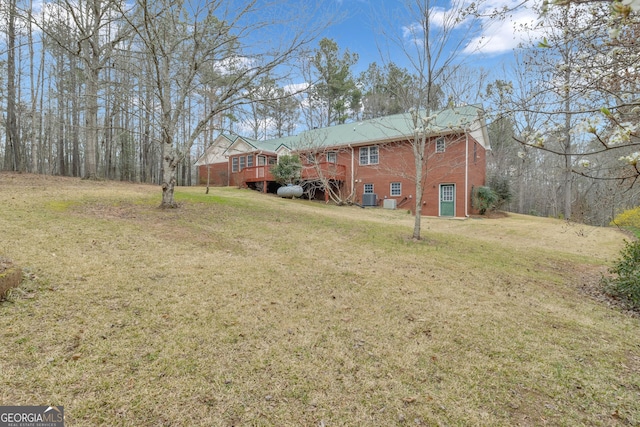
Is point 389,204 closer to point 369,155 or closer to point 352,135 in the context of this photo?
point 369,155

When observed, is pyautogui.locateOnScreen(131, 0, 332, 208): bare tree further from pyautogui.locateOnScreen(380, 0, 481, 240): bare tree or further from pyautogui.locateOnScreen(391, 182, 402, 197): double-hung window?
pyautogui.locateOnScreen(391, 182, 402, 197): double-hung window

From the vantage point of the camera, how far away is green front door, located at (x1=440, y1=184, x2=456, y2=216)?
1736 centimetres

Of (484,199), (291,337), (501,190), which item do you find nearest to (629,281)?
(291,337)

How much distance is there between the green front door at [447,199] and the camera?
17359mm

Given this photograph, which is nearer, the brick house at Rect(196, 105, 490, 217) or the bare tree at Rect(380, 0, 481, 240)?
the bare tree at Rect(380, 0, 481, 240)

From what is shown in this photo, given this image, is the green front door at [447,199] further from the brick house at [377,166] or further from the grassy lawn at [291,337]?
the grassy lawn at [291,337]

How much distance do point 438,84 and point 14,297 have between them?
29.3 feet

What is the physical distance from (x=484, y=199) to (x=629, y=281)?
1327 centimetres

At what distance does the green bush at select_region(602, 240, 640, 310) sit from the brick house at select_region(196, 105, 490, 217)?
11068 mm

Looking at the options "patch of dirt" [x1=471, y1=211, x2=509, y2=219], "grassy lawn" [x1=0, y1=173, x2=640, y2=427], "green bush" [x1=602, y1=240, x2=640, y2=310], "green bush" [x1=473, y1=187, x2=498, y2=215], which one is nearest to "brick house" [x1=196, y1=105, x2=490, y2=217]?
"green bush" [x1=473, y1=187, x2=498, y2=215]

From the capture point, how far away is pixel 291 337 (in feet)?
10.3

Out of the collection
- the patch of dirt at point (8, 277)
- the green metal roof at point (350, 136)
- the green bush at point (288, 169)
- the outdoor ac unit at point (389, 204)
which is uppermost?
the green metal roof at point (350, 136)

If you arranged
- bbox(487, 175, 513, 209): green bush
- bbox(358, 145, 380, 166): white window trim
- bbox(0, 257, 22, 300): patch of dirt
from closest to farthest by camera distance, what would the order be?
bbox(0, 257, 22, 300): patch of dirt, bbox(487, 175, 513, 209): green bush, bbox(358, 145, 380, 166): white window trim

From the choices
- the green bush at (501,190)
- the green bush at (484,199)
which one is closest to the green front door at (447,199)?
the green bush at (484,199)
